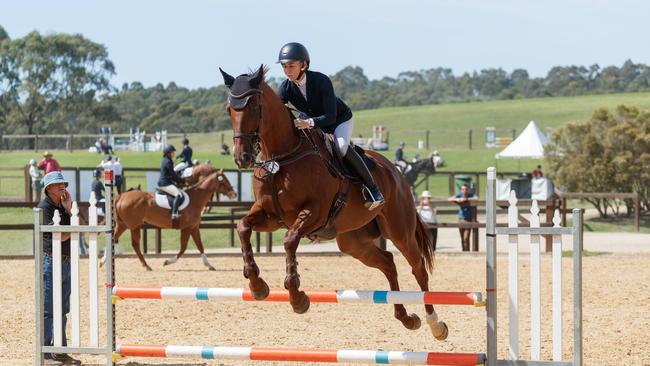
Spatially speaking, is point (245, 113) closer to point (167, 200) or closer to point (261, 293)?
point (261, 293)

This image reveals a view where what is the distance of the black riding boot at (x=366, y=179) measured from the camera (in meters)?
8.56

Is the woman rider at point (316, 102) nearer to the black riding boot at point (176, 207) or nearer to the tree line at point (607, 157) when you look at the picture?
the black riding boot at point (176, 207)

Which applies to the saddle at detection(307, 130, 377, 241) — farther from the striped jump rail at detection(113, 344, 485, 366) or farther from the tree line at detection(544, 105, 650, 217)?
the tree line at detection(544, 105, 650, 217)

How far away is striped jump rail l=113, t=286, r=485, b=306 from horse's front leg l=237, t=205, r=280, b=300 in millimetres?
77

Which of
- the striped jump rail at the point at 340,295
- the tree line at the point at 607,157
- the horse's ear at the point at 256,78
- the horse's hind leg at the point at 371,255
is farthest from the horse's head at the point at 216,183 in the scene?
the tree line at the point at 607,157

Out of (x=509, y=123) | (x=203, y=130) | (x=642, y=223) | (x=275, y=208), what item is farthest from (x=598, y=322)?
(x=203, y=130)

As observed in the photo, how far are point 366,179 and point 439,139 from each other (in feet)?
208

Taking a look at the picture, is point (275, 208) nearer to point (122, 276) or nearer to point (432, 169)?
point (122, 276)

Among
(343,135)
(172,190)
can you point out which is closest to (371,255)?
(343,135)

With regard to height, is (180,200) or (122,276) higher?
(180,200)

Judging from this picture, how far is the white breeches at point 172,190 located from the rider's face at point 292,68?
11249 mm

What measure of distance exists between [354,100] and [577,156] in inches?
4354

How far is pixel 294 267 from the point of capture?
7422 millimetres

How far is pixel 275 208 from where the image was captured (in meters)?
7.76
